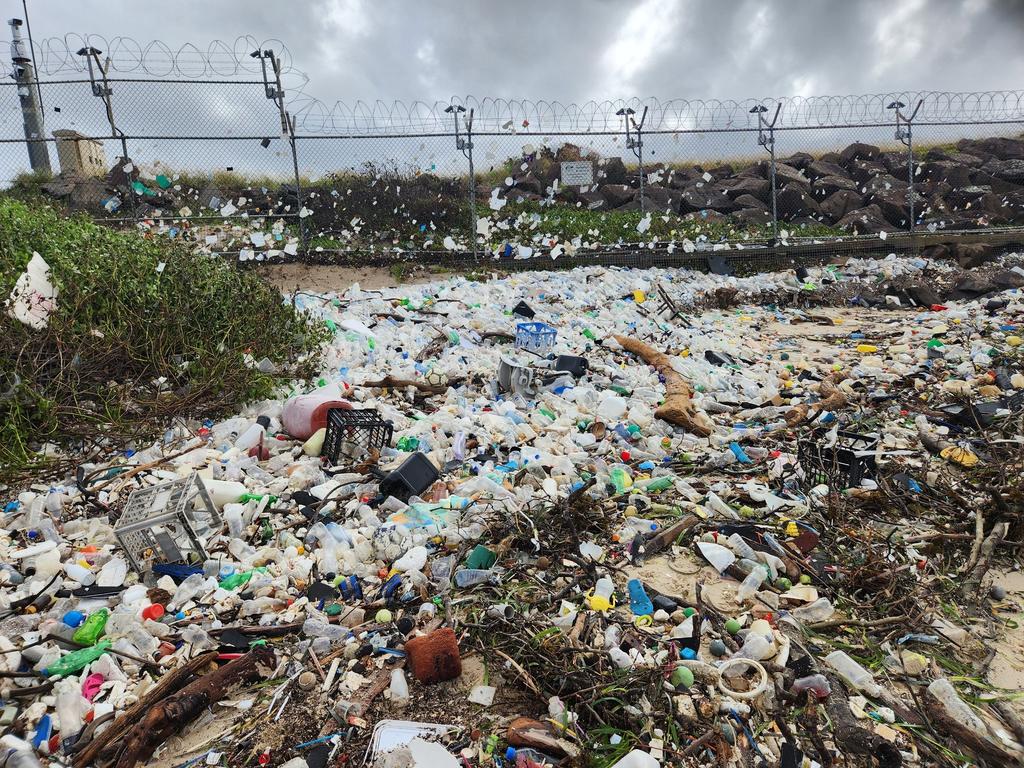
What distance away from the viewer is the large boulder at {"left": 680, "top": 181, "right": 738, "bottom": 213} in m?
12.7

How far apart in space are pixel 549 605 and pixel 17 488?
114 inches

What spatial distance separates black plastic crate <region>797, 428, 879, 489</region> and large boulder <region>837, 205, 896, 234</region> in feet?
33.6

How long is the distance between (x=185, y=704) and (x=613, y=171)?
43.5 feet

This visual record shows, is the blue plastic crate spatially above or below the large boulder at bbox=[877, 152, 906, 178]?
below

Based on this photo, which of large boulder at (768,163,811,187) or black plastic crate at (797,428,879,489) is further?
large boulder at (768,163,811,187)

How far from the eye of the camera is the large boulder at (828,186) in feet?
44.5

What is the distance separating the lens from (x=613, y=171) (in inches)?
534

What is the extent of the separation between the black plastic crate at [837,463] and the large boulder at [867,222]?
1025 cm

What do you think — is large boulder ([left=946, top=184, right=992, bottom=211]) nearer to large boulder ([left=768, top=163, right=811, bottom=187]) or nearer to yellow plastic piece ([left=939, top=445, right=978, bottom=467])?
large boulder ([left=768, top=163, right=811, bottom=187])

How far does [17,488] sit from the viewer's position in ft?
10.8

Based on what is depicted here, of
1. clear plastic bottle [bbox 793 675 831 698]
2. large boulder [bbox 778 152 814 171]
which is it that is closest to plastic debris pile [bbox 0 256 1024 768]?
clear plastic bottle [bbox 793 675 831 698]

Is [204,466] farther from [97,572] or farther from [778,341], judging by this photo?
[778,341]

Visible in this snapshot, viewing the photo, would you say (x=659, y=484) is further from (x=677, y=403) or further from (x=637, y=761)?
(x=637, y=761)

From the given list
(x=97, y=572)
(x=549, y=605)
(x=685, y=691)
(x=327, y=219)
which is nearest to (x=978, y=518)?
(x=685, y=691)
